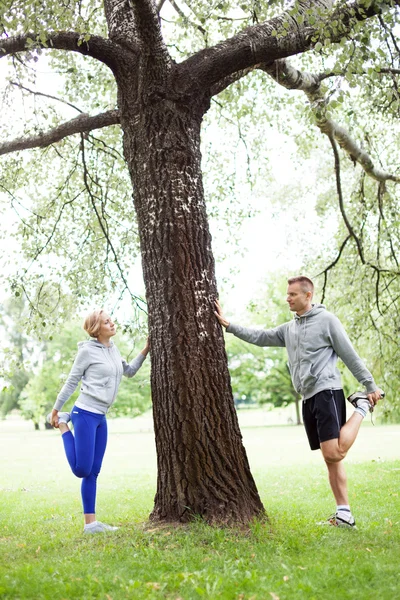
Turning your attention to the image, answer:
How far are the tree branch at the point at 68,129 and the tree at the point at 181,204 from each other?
3.30 feet

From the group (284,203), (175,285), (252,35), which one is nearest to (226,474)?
(175,285)

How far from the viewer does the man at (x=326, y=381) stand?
5.77 metres

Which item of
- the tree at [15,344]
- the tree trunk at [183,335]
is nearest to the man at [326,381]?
the tree trunk at [183,335]

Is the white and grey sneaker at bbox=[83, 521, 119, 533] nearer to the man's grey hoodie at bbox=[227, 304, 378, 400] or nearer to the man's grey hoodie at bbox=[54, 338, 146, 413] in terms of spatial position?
the man's grey hoodie at bbox=[54, 338, 146, 413]

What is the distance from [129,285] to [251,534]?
19.1 feet

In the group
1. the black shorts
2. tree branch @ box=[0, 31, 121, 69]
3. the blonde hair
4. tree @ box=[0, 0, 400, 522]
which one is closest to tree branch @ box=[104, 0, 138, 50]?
tree @ box=[0, 0, 400, 522]

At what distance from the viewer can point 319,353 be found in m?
5.91

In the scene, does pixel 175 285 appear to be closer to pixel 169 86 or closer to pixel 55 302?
pixel 169 86

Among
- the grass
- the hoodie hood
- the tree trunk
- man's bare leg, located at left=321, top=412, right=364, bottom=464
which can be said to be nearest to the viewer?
the grass

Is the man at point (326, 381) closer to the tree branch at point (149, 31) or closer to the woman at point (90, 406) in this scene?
the woman at point (90, 406)

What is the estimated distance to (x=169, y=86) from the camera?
6.24 meters

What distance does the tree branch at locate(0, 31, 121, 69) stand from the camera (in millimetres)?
6230

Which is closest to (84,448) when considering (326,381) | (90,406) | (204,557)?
(90,406)

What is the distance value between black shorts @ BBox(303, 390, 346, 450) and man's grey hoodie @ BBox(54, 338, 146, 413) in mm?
1790
